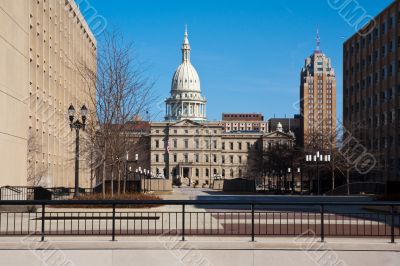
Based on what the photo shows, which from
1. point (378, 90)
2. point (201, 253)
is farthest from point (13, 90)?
point (378, 90)

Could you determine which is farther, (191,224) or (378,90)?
(378,90)

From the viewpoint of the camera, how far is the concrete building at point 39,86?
1150 inches

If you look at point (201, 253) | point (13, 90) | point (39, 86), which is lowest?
point (201, 253)

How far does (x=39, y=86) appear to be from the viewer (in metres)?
64.1

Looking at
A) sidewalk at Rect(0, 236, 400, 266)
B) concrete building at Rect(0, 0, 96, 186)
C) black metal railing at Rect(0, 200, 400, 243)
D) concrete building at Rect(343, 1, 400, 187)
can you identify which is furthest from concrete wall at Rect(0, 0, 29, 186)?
concrete building at Rect(343, 1, 400, 187)

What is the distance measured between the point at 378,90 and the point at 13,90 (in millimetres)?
63047

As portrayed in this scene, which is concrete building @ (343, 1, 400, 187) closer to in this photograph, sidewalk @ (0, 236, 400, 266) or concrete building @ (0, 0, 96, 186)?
concrete building @ (0, 0, 96, 186)

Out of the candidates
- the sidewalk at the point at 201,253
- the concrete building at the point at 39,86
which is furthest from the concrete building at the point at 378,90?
the sidewalk at the point at 201,253

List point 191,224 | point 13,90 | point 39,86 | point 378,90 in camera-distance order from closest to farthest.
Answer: point 191,224 < point 13,90 < point 39,86 < point 378,90

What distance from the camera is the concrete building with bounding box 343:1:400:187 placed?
77938 millimetres

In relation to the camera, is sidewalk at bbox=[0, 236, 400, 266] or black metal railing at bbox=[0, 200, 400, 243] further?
black metal railing at bbox=[0, 200, 400, 243]

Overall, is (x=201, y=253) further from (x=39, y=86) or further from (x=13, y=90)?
(x=39, y=86)

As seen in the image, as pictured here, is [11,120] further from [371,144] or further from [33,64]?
[371,144]

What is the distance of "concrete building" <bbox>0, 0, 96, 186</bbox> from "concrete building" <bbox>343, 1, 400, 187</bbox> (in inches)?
1402
